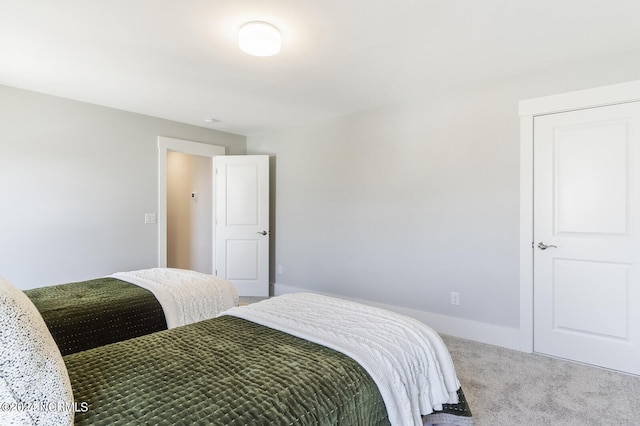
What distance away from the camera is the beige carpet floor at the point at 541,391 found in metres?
1.92

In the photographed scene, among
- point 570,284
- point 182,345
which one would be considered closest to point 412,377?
point 182,345

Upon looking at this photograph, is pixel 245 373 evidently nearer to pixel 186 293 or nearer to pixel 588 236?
pixel 186 293

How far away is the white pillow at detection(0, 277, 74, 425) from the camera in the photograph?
75 cm

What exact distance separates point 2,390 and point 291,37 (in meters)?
2.21

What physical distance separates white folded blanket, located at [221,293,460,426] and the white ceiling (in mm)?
1701

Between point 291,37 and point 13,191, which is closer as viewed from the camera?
point 291,37

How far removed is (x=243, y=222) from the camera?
480 cm

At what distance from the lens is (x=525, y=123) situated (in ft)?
9.43

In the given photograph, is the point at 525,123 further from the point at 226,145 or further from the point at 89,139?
the point at 89,139

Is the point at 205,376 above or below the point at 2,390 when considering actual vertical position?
below

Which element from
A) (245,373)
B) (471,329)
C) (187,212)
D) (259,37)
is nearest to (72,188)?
(187,212)

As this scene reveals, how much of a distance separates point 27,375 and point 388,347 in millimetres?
1184

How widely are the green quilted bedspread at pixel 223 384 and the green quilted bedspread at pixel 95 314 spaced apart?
2.42 ft

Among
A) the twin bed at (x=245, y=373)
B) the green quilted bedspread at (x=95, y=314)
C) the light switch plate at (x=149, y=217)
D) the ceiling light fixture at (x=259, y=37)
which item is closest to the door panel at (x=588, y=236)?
the twin bed at (x=245, y=373)
